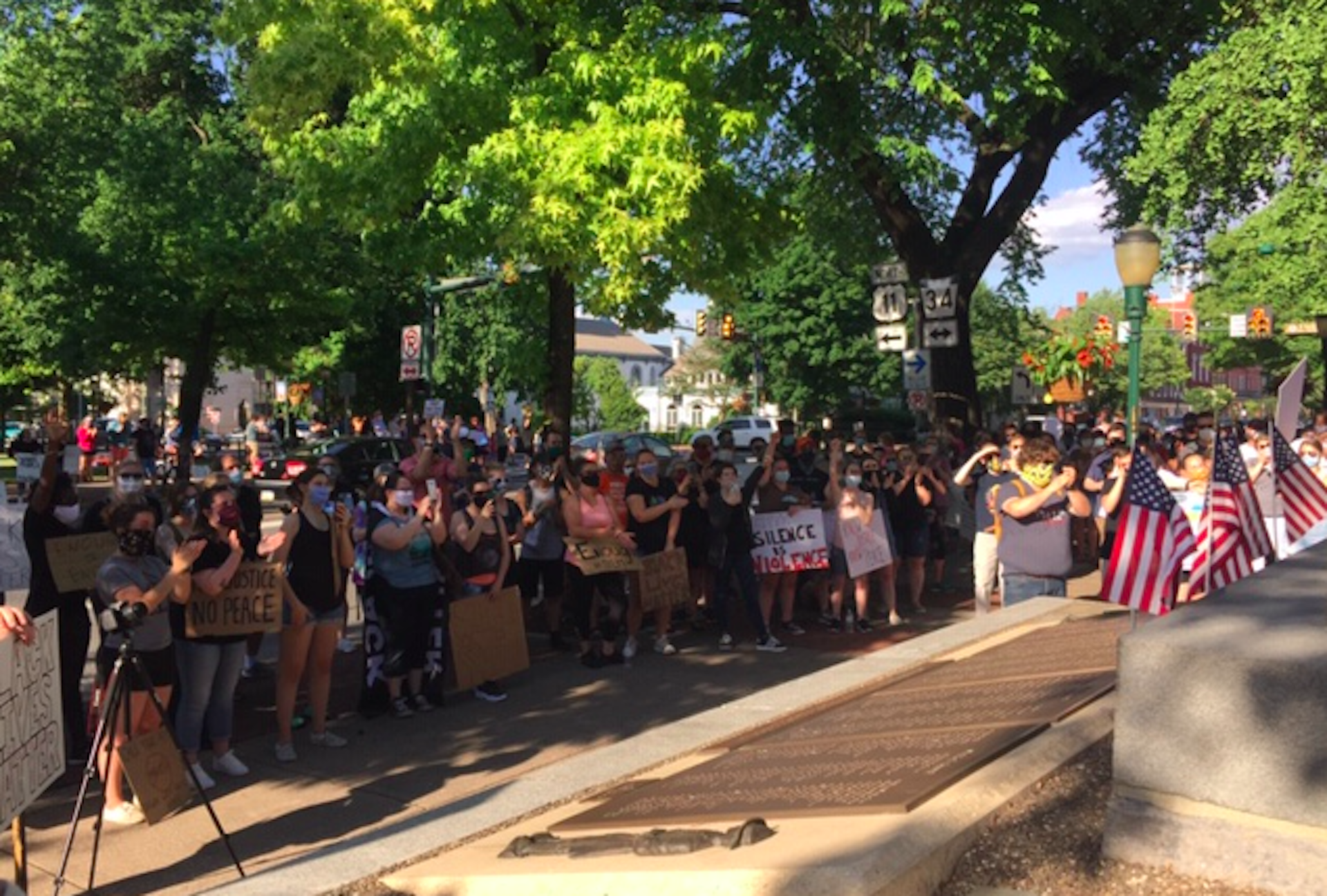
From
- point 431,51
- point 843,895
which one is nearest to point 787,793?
point 843,895

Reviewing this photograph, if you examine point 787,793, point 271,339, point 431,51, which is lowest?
point 787,793

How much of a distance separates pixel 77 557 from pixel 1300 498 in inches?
344

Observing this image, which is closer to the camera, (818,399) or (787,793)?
(787,793)

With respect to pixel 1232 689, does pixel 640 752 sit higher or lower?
lower

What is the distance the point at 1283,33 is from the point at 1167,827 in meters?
16.6

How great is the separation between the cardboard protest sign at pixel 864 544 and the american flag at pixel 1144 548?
14.0ft

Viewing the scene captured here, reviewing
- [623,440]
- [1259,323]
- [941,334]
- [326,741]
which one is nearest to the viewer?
[326,741]

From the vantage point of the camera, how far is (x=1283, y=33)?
55.8 feet

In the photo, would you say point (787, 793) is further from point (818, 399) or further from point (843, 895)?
point (818, 399)

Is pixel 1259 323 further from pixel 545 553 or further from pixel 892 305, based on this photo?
pixel 545 553

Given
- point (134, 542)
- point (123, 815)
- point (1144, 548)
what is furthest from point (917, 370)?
point (123, 815)

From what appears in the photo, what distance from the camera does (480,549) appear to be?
9484 millimetres

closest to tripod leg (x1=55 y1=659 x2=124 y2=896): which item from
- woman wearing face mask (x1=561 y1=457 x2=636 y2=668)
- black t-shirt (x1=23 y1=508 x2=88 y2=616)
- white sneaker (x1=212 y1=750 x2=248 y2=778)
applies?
white sneaker (x1=212 y1=750 x2=248 y2=778)

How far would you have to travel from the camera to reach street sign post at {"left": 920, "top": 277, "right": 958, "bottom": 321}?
16906 mm
